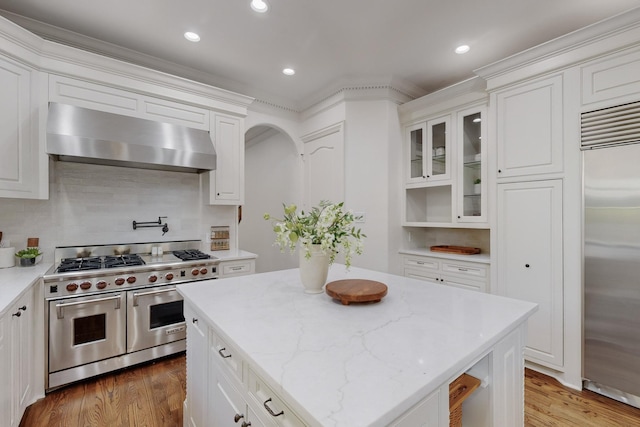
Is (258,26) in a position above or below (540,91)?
above

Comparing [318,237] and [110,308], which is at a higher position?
[318,237]

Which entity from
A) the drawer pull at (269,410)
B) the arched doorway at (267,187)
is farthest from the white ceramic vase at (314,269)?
the arched doorway at (267,187)

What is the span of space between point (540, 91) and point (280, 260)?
3834 millimetres

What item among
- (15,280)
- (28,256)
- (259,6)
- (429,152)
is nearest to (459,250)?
(429,152)

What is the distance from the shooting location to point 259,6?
7.28ft

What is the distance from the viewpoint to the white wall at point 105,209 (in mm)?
2537

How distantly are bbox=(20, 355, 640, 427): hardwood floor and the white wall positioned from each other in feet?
4.01

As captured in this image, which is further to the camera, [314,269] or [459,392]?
[314,269]

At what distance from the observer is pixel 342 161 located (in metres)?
3.64

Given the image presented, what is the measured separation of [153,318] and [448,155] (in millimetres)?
3312

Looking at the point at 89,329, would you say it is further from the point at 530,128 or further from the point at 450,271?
the point at 530,128

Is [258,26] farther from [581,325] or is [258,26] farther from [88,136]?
[581,325]

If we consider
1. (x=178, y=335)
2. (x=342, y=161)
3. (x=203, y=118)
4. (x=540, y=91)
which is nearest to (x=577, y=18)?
(x=540, y=91)

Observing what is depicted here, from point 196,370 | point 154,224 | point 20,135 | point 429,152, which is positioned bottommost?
point 196,370
